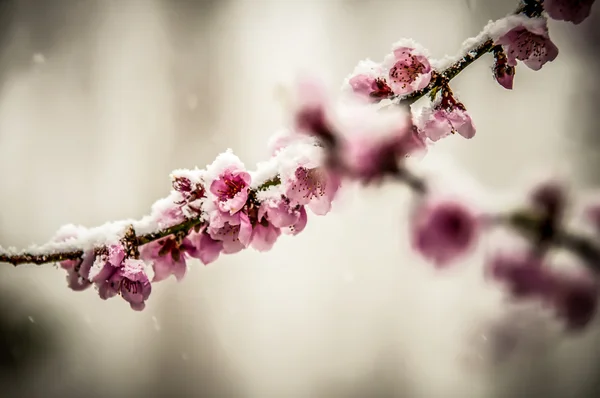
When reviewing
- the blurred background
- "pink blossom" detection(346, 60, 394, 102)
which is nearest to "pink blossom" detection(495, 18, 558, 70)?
"pink blossom" detection(346, 60, 394, 102)

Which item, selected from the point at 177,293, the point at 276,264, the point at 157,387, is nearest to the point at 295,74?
the point at 276,264

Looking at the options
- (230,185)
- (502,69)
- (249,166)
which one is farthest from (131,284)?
(249,166)

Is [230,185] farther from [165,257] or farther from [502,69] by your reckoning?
[502,69]

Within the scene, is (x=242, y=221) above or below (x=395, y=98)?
below

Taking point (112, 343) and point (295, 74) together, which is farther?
point (112, 343)

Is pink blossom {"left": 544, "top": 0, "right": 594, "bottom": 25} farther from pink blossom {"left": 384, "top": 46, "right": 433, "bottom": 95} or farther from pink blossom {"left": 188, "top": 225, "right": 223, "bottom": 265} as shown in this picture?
pink blossom {"left": 188, "top": 225, "right": 223, "bottom": 265}

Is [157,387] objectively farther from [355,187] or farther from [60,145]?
[355,187]

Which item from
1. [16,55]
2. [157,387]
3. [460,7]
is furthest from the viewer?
[16,55]
